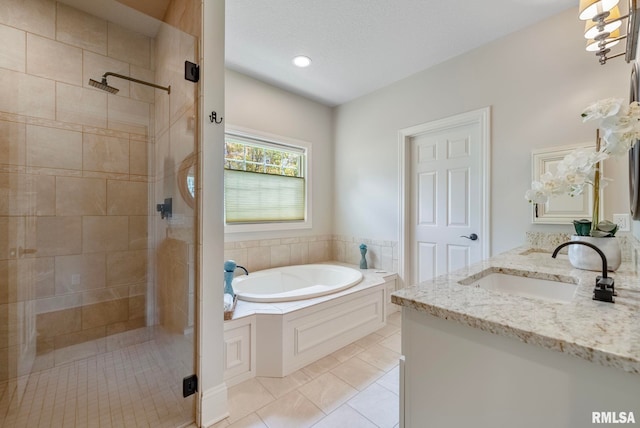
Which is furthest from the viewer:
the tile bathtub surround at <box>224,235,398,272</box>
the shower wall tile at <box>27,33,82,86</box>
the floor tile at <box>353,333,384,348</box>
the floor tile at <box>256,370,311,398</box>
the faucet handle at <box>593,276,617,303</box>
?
the tile bathtub surround at <box>224,235,398,272</box>

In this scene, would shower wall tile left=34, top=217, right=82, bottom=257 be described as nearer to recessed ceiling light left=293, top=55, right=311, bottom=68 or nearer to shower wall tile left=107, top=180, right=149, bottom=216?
shower wall tile left=107, top=180, right=149, bottom=216

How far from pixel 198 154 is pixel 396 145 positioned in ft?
7.43

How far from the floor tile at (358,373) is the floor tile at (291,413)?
337 mm

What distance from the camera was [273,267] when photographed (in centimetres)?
308

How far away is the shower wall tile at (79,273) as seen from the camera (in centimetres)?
196

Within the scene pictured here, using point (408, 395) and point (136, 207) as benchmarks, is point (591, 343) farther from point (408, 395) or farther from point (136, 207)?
point (136, 207)

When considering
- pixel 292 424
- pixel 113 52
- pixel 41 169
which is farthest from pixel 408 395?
pixel 113 52

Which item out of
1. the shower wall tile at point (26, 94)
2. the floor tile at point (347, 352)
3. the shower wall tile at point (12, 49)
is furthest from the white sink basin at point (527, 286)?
the shower wall tile at point (12, 49)

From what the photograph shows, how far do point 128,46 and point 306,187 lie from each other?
215cm

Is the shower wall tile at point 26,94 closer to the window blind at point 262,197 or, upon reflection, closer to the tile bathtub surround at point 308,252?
the window blind at point 262,197

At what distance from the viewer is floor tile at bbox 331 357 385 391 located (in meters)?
1.79

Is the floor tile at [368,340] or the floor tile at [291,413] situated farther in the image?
the floor tile at [368,340]

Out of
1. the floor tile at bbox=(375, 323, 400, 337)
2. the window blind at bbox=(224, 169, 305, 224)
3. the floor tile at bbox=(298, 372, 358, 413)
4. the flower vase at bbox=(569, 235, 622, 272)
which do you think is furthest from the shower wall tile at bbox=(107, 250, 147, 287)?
the flower vase at bbox=(569, 235, 622, 272)

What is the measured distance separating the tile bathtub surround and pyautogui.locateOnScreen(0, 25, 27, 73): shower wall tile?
197 centimetres
